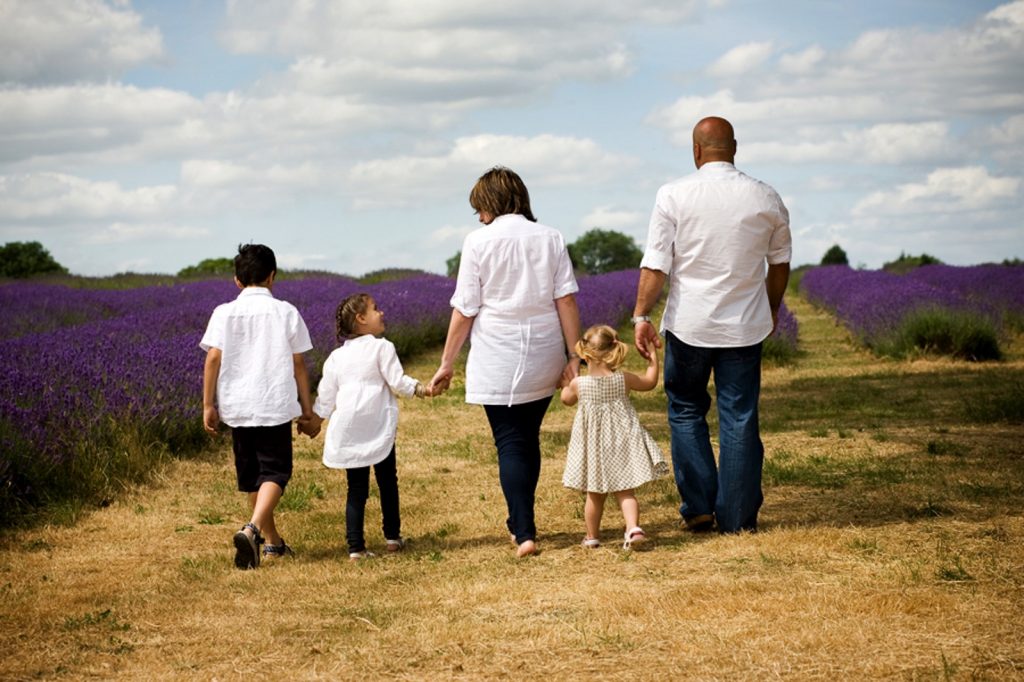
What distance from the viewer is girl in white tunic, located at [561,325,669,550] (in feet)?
17.3

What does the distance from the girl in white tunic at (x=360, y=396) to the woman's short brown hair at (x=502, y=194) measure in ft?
2.30

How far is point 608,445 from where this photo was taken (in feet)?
17.5

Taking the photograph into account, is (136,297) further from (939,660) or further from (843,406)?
(939,660)

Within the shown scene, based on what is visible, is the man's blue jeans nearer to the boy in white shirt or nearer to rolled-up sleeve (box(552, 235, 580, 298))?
rolled-up sleeve (box(552, 235, 580, 298))

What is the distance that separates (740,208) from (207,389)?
2.50 meters

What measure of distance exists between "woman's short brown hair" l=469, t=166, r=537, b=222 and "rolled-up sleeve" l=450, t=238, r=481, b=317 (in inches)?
7.4

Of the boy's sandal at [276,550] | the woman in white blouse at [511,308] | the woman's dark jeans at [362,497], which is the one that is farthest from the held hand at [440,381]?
the boy's sandal at [276,550]

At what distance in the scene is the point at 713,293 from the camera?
532 cm

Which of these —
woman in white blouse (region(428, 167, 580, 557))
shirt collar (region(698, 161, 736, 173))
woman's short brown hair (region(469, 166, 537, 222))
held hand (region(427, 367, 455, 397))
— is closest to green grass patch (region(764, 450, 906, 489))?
shirt collar (region(698, 161, 736, 173))

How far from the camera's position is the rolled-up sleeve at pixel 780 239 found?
538 cm

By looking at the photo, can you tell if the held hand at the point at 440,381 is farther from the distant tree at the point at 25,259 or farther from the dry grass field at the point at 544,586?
the distant tree at the point at 25,259

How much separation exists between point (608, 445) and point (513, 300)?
2.67ft

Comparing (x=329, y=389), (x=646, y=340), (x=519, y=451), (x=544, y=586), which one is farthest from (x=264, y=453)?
(x=646, y=340)

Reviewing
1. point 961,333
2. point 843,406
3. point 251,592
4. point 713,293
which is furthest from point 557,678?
point 961,333
